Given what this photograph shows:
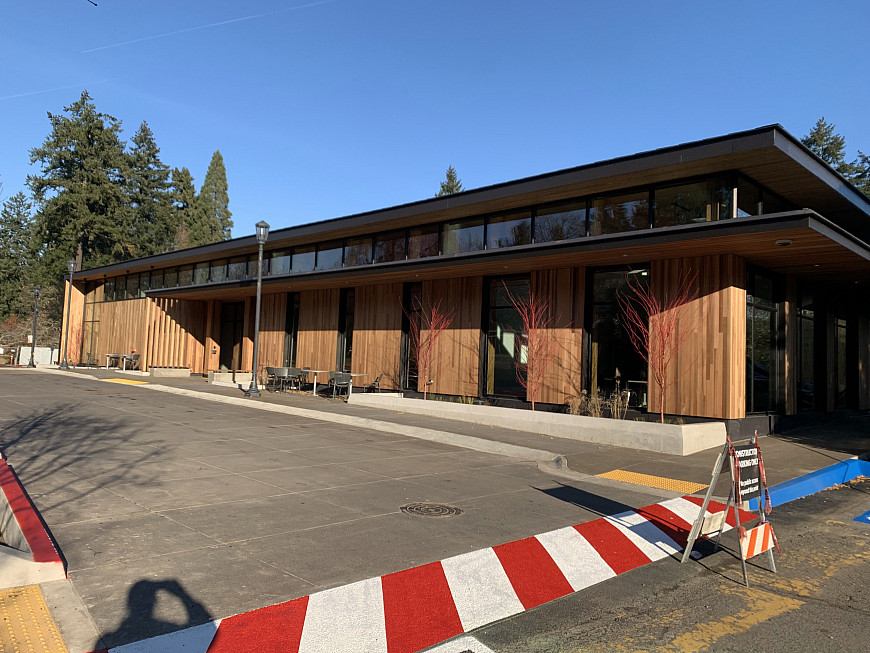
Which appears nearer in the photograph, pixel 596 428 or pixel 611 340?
pixel 596 428

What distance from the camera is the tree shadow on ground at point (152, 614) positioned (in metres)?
3.48

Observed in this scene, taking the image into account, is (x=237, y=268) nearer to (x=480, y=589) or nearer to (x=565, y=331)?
(x=565, y=331)

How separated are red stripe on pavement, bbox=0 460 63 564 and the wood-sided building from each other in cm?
1099

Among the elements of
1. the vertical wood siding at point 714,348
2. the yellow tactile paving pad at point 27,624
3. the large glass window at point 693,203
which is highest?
the large glass window at point 693,203

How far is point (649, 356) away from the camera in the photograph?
1353 cm

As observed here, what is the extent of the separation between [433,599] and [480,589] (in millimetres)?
423

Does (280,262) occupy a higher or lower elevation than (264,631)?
higher

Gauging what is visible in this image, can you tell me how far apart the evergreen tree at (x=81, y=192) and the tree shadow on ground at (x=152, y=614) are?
186 feet

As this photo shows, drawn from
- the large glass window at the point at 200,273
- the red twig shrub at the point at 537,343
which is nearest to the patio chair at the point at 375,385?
the red twig shrub at the point at 537,343

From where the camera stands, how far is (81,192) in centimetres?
5262

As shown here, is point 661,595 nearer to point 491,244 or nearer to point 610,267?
point 610,267

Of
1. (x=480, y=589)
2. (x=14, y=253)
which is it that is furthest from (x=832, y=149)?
(x=14, y=253)

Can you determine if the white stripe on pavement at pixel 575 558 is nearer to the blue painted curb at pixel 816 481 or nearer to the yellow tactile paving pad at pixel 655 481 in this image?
the yellow tactile paving pad at pixel 655 481

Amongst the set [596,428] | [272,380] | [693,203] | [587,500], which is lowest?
[587,500]
